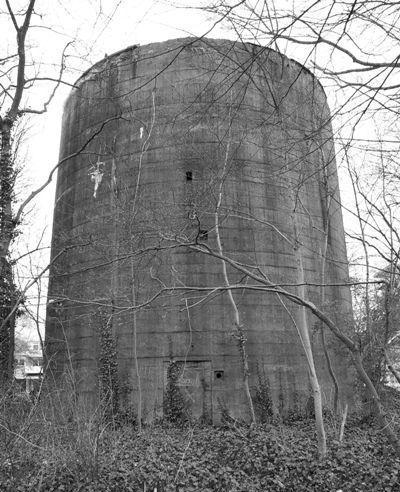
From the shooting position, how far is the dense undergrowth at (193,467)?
6.15 m

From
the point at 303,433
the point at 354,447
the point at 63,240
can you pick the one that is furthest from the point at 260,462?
the point at 63,240

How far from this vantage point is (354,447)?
28.7 ft

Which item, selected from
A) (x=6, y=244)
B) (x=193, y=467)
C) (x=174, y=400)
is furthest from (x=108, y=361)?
(x=193, y=467)

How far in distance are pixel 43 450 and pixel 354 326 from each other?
10075 mm

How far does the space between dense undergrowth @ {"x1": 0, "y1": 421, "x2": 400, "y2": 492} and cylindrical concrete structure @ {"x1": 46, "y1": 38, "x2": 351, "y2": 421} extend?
385 centimetres

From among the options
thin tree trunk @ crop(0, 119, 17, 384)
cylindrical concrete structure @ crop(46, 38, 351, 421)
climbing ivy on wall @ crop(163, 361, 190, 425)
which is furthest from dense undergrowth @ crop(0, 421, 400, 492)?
thin tree trunk @ crop(0, 119, 17, 384)

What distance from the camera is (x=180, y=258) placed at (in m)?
13.4

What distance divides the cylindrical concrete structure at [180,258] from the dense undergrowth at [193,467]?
3853mm

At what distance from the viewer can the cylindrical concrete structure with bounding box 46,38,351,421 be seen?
12.6 metres

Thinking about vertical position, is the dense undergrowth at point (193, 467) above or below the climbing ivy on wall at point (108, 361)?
below

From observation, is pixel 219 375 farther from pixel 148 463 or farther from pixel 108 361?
pixel 148 463

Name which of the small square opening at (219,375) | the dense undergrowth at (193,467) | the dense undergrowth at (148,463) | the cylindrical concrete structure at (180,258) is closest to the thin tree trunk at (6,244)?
the cylindrical concrete structure at (180,258)

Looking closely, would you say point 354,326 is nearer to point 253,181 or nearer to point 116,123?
point 253,181

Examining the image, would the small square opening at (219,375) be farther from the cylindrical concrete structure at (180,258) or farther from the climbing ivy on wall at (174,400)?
the climbing ivy on wall at (174,400)
